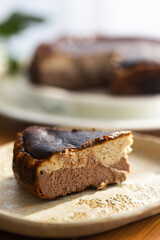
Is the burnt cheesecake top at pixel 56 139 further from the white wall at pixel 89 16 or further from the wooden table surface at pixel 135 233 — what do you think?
the white wall at pixel 89 16

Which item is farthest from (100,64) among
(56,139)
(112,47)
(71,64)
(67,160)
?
(67,160)

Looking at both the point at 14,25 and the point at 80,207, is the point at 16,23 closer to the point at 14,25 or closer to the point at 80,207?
the point at 14,25

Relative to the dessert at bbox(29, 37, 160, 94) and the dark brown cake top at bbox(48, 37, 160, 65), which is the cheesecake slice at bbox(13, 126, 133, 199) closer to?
the dessert at bbox(29, 37, 160, 94)

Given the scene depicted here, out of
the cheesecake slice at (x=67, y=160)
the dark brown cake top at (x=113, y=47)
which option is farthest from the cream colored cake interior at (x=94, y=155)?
the dark brown cake top at (x=113, y=47)

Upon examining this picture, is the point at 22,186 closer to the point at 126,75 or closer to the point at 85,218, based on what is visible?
the point at 85,218

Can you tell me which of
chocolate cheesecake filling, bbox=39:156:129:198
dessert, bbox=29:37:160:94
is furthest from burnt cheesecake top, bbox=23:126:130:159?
dessert, bbox=29:37:160:94
